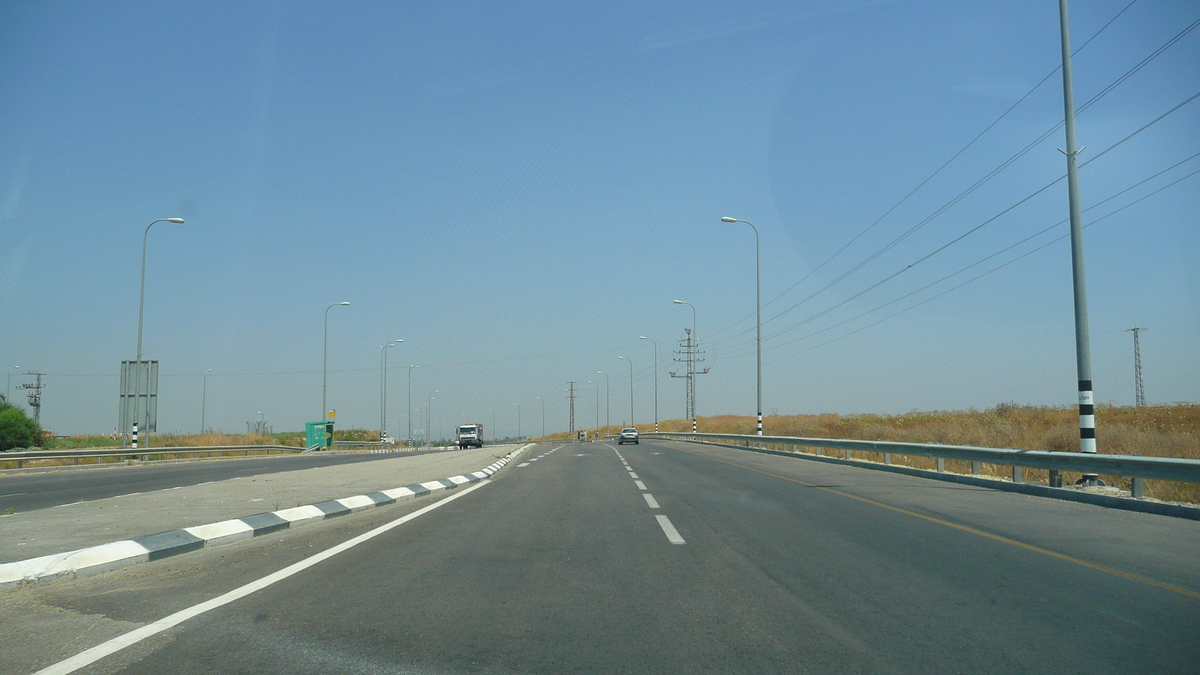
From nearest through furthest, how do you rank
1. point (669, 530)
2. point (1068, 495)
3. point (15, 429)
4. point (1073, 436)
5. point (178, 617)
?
point (178, 617)
point (669, 530)
point (1068, 495)
point (1073, 436)
point (15, 429)

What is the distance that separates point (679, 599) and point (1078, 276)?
12737 mm

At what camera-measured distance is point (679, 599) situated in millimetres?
6562

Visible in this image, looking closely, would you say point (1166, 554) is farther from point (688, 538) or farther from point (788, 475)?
point (788, 475)

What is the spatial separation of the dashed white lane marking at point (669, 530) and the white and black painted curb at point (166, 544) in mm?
5171

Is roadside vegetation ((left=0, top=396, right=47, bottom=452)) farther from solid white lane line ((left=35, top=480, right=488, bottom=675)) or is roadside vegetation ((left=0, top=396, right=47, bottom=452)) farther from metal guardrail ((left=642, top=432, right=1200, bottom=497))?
metal guardrail ((left=642, top=432, right=1200, bottom=497))

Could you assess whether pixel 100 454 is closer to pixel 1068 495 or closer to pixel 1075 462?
pixel 1068 495

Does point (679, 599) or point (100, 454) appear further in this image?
point (100, 454)

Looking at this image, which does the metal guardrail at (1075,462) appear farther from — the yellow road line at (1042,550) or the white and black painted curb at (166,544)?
the white and black painted curb at (166,544)

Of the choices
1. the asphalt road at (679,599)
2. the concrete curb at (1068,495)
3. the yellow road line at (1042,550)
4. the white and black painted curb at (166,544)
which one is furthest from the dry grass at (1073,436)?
the white and black painted curb at (166,544)

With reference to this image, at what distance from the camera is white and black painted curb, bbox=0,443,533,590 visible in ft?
24.1

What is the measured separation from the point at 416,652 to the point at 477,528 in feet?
19.9

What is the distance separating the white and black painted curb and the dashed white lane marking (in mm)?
5171

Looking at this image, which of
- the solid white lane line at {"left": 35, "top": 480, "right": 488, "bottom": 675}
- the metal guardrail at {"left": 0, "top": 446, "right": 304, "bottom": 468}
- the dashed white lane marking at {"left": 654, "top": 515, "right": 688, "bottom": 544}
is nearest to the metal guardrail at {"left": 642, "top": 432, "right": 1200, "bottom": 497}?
the dashed white lane marking at {"left": 654, "top": 515, "right": 688, "bottom": 544}

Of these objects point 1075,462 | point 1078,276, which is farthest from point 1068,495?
point 1078,276
